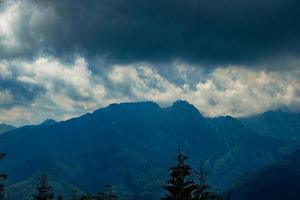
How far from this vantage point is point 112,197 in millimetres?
47281

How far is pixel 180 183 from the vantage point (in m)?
41.6

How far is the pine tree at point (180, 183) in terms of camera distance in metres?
40.9

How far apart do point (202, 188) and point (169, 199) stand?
14.3ft

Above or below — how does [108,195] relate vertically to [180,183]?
above

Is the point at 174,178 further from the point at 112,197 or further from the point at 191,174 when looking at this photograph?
the point at 112,197

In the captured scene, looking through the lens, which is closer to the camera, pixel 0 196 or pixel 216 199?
pixel 0 196

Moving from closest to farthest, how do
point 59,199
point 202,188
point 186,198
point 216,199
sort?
point 186,198, point 202,188, point 216,199, point 59,199

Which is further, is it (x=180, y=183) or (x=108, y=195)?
(x=108, y=195)

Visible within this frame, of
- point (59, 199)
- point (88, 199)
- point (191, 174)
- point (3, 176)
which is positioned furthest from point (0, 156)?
point (59, 199)

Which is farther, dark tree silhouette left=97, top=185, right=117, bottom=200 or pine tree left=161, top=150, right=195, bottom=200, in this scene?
dark tree silhouette left=97, top=185, right=117, bottom=200

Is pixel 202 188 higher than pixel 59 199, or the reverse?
pixel 59 199

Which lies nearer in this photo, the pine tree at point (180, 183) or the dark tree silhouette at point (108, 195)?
the pine tree at point (180, 183)

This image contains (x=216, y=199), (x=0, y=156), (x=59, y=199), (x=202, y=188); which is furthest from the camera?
(x=59, y=199)

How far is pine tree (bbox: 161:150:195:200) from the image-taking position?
134 feet
